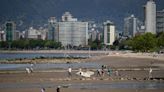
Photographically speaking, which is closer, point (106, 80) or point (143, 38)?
point (106, 80)

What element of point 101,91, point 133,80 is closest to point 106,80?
point 133,80

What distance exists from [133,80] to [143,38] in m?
87.3

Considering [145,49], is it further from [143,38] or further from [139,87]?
[139,87]

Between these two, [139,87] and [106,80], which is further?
[106,80]

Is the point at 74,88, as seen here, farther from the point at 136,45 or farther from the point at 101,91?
the point at 136,45

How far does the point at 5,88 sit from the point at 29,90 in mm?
3074

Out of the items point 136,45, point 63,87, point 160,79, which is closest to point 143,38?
point 136,45

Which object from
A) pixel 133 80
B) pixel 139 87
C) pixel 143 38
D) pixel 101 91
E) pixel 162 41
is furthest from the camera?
pixel 162 41

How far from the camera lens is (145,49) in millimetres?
135875

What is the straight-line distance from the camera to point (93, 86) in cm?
3738

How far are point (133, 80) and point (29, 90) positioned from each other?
1148 cm

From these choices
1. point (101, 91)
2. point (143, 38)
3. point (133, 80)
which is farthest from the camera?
point (143, 38)

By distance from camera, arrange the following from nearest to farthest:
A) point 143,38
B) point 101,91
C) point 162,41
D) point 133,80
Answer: point 101,91, point 133,80, point 143,38, point 162,41

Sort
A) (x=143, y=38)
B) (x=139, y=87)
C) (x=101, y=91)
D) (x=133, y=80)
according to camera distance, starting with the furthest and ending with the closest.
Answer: (x=143, y=38) → (x=133, y=80) → (x=139, y=87) → (x=101, y=91)
